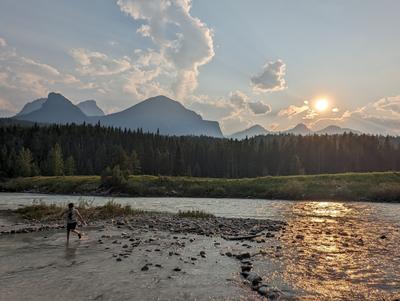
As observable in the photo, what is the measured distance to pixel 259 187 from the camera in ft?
298

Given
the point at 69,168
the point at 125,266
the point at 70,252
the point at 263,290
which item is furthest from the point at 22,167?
the point at 263,290

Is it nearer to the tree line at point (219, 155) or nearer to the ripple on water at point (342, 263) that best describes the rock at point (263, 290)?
the ripple on water at point (342, 263)

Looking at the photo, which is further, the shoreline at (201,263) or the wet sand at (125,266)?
the shoreline at (201,263)

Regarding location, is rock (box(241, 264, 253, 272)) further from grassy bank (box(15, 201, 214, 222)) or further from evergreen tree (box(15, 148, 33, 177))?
evergreen tree (box(15, 148, 33, 177))

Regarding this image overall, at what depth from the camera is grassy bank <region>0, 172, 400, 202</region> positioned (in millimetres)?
79312

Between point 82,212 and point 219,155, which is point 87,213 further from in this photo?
point 219,155

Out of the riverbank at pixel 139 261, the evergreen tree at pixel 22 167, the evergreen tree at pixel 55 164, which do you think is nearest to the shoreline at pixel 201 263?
the riverbank at pixel 139 261

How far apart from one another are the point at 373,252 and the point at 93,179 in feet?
321

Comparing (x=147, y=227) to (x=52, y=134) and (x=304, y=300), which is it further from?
(x=52, y=134)

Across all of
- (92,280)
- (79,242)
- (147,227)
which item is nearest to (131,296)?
(92,280)

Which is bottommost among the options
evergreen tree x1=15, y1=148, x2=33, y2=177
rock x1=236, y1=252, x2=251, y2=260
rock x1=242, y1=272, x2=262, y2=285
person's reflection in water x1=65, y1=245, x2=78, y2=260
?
person's reflection in water x1=65, y1=245, x2=78, y2=260

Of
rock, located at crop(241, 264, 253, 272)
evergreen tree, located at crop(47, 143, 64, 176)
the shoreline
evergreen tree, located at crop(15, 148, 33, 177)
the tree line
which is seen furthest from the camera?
the tree line

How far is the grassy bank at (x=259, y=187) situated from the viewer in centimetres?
7931

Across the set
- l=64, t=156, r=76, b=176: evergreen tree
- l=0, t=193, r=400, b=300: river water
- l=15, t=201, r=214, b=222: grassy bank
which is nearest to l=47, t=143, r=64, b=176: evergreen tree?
l=64, t=156, r=76, b=176: evergreen tree
